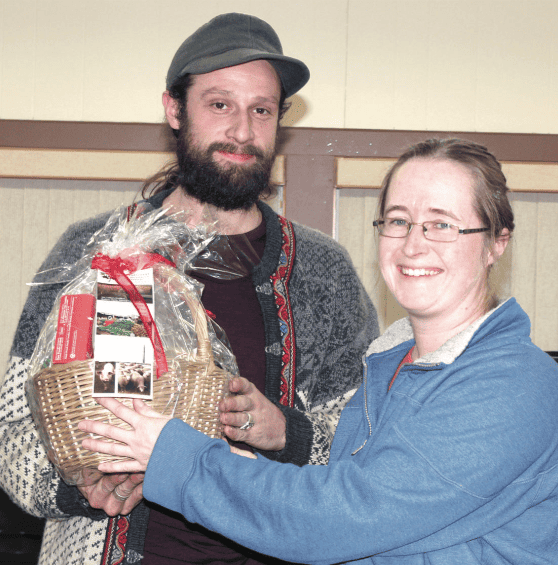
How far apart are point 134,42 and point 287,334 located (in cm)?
267

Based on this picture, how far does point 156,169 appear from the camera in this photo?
3.54 m

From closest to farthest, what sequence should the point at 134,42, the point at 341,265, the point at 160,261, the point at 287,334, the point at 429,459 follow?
1. the point at 429,459
2. the point at 160,261
3. the point at 287,334
4. the point at 341,265
5. the point at 134,42

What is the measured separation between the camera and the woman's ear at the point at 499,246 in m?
1.13

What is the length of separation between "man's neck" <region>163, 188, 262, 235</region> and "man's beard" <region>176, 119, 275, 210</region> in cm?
2

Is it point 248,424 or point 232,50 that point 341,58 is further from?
point 248,424

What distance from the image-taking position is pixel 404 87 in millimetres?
3561

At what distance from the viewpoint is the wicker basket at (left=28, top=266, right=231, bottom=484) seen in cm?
92

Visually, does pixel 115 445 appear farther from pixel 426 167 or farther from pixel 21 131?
pixel 21 131

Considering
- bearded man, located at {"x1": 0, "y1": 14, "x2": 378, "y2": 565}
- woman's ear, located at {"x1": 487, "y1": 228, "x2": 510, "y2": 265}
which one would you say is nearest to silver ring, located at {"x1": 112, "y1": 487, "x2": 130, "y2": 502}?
bearded man, located at {"x1": 0, "y1": 14, "x2": 378, "y2": 565}

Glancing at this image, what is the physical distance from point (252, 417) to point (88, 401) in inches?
13.2

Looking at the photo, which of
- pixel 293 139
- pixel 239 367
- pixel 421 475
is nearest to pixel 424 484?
pixel 421 475

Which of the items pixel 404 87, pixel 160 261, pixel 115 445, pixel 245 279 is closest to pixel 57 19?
pixel 404 87

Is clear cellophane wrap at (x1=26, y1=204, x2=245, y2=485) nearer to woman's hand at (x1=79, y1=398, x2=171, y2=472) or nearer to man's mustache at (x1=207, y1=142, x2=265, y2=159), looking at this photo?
woman's hand at (x1=79, y1=398, x2=171, y2=472)

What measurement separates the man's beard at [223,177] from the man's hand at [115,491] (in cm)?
71
